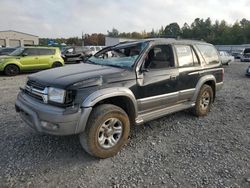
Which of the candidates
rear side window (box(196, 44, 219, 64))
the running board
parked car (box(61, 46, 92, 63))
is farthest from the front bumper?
parked car (box(61, 46, 92, 63))

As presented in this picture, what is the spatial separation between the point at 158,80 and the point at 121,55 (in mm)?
901

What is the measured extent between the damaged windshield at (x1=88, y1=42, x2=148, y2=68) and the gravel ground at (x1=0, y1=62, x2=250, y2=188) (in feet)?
4.59

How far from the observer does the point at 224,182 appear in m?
2.96

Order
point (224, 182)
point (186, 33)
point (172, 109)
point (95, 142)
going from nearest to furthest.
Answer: point (224, 182)
point (95, 142)
point (172, 109)
point (186, 33)

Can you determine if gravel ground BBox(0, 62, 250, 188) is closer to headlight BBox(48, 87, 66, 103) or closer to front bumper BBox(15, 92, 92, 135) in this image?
front bumper BBox(15, 92, 92, 135)

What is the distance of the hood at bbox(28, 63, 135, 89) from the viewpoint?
3.23m

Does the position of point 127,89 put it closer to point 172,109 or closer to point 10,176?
point 172,109

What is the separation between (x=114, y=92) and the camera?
11.3 feet

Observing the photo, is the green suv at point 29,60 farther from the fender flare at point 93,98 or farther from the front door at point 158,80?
the fender flare at point 93,98

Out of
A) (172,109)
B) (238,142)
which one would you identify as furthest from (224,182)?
(172,109)

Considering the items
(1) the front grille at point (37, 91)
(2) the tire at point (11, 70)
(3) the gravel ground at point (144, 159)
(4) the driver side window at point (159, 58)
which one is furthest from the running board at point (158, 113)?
(2) the tire at point (11, 70)

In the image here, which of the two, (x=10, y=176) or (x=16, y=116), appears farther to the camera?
(x=16, y=116)

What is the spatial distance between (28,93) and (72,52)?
54.9 ft

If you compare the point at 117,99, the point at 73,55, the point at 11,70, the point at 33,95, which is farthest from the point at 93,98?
the point at 73,55
